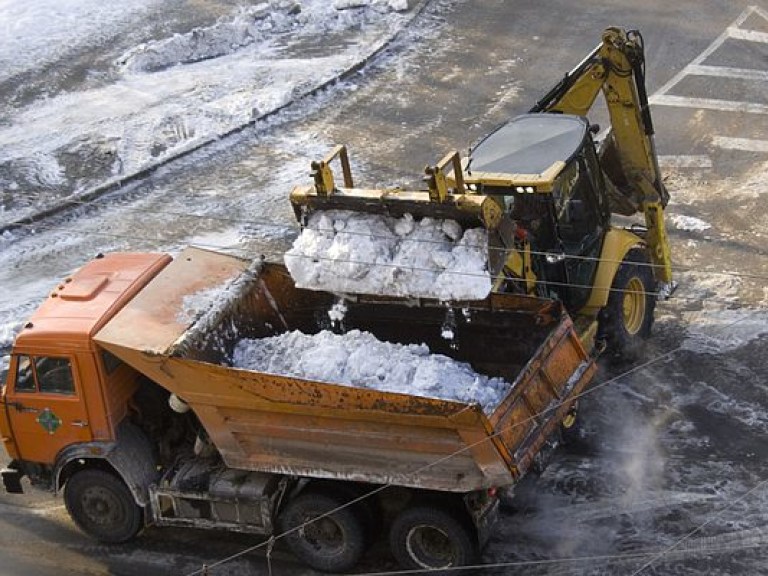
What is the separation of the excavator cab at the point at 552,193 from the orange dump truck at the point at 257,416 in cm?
125

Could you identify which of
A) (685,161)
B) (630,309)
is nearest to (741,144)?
(685,161)

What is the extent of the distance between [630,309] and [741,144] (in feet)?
19.6

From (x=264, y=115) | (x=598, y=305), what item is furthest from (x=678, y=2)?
(x=598, y=305)

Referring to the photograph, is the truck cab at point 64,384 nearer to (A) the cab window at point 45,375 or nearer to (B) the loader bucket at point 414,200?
(A) the cab window at point 45,375

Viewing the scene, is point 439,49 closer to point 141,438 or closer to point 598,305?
point 598,305

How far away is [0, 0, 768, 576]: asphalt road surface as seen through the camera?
9930 mm

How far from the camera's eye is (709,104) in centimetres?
1809

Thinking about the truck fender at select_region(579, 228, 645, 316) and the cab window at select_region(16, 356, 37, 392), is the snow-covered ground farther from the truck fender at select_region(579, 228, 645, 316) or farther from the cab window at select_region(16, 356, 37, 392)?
the truck fender at select_region(579, 228, 645, 316)

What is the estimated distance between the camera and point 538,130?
11719mm

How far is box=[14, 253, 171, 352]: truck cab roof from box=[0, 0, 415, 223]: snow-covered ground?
7.24m

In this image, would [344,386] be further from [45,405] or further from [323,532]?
[45,405]

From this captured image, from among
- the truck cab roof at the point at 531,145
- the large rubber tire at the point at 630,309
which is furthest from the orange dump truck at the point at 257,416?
the large rubber tire at the point at 630,309

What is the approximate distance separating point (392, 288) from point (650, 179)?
3981mm

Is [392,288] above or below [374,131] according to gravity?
above
